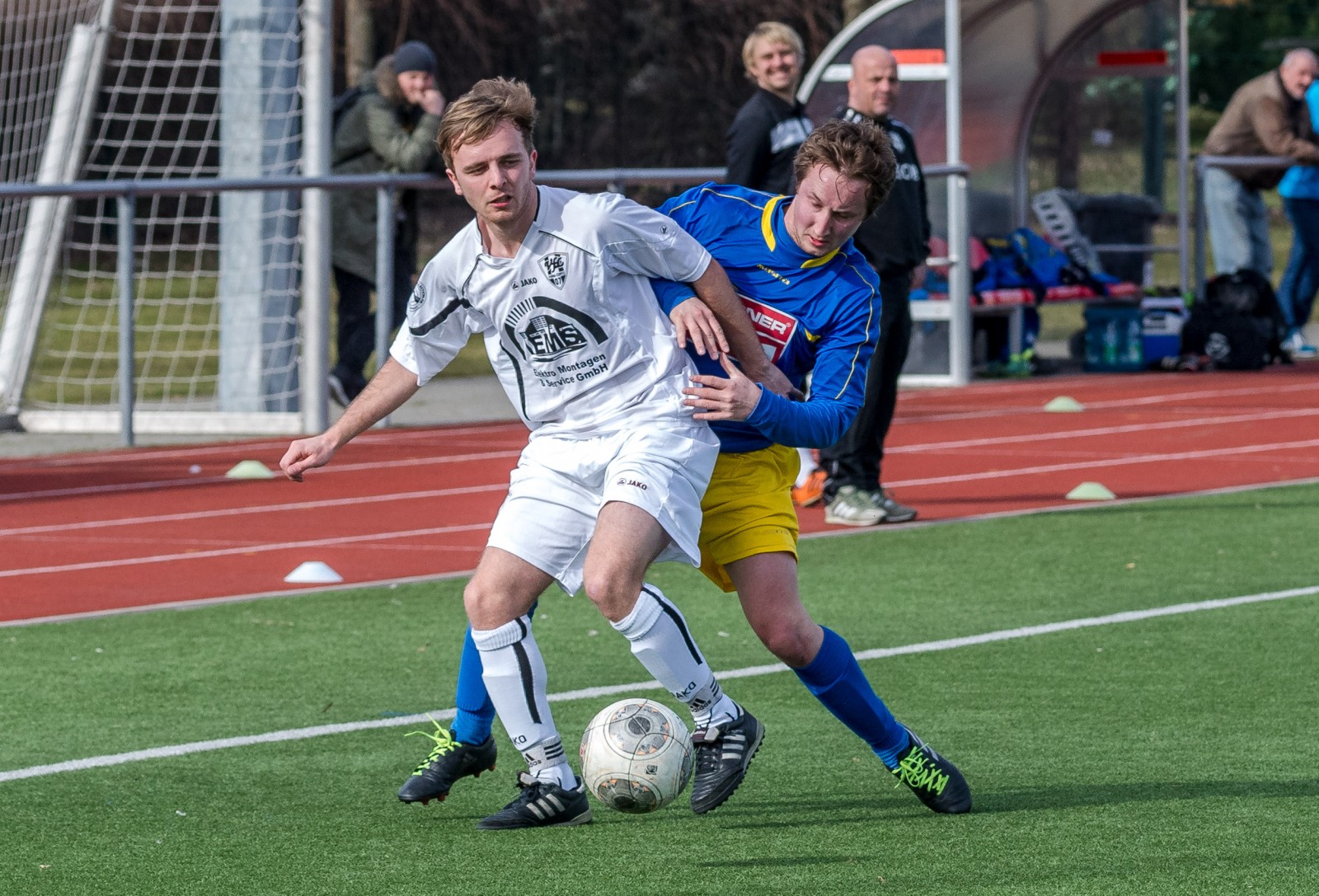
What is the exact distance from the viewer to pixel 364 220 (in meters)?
14.0

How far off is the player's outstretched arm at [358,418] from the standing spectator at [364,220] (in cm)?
856

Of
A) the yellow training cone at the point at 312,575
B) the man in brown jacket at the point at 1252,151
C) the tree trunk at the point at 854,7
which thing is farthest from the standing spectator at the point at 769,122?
the tree trunk at the point at 854,7

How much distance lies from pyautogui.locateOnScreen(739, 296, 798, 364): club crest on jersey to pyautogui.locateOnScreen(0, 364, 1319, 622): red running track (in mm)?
3743

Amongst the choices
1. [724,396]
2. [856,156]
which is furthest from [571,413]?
[856,156]

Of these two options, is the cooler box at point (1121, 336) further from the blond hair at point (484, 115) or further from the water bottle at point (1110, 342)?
the blond hair at point (484, 115)

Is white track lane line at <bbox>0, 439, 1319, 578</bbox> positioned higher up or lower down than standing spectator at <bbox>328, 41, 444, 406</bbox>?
lower down

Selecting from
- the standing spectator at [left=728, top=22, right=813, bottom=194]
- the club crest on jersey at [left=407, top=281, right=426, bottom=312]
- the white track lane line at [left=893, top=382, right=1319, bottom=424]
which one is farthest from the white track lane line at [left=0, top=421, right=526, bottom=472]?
the club crest on jersey at [left=407, top=281, right=426, bottom=312]

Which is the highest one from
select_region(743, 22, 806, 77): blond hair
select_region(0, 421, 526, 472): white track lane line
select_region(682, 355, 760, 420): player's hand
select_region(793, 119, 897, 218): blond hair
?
select_region(743, 22, 806, 77): blond hair

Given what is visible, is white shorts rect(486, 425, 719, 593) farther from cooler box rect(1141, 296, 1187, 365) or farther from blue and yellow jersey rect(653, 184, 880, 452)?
cooler box rect(1141, 296, 1187, 365)

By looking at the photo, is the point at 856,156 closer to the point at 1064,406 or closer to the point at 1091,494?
the point at 1091,494

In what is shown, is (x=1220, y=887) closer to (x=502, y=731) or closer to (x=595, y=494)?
(x=595, y=494)

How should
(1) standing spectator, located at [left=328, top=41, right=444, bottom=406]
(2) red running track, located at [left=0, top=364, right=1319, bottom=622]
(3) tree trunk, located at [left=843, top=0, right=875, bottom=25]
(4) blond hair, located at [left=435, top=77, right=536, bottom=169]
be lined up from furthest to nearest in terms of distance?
(3) tree trunk, located at [left=843, top=0, right=875, bottom=25], (1) standing spectator, located at [left=328, top=41, right=444, bottom=406], (2) red running track, located at [left=0, top=364, right=1319, bottom=622], (4) blond hair, located at [left=435, top=77, right=536, bottom=169]

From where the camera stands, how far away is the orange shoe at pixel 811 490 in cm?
1038

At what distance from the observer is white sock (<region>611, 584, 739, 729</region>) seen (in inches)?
194
